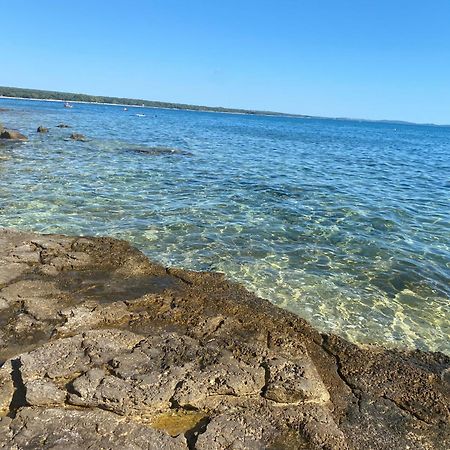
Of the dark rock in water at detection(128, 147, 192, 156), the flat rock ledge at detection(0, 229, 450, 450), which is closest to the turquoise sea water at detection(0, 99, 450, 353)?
the flat rock ledge at detection(0, 229, 450, 450)

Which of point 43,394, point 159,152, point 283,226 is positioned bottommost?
point 159,152

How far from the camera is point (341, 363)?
6.95 m

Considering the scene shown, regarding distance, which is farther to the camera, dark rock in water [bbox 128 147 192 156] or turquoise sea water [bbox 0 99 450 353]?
dark rock in water [bbox 128 147 192 156]

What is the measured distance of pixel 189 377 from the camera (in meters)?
5.92

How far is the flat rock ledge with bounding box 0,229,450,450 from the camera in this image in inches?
198

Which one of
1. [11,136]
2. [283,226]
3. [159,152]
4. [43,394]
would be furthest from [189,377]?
[11,136]

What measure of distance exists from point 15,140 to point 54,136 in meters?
5.78

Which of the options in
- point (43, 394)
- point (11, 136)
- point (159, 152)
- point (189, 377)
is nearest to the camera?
point (43, 394)

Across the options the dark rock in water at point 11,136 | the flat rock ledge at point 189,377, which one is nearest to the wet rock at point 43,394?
the flat rock ledge at point 189,377

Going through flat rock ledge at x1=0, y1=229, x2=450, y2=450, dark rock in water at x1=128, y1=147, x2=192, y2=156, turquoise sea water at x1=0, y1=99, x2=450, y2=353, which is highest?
flat rock ledge at x1=0, y1=229, x2=450, y2=450

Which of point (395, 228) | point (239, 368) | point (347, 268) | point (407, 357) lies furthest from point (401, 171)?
point (239, 368)

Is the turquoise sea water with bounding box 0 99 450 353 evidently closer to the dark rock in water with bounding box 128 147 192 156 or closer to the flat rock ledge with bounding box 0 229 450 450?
the flat rock ledge with bounding box 0 229 450 450

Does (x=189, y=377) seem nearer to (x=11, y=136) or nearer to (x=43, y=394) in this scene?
(x=43, y=394)

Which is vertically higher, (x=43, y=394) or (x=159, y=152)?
(x=43, y=394)
